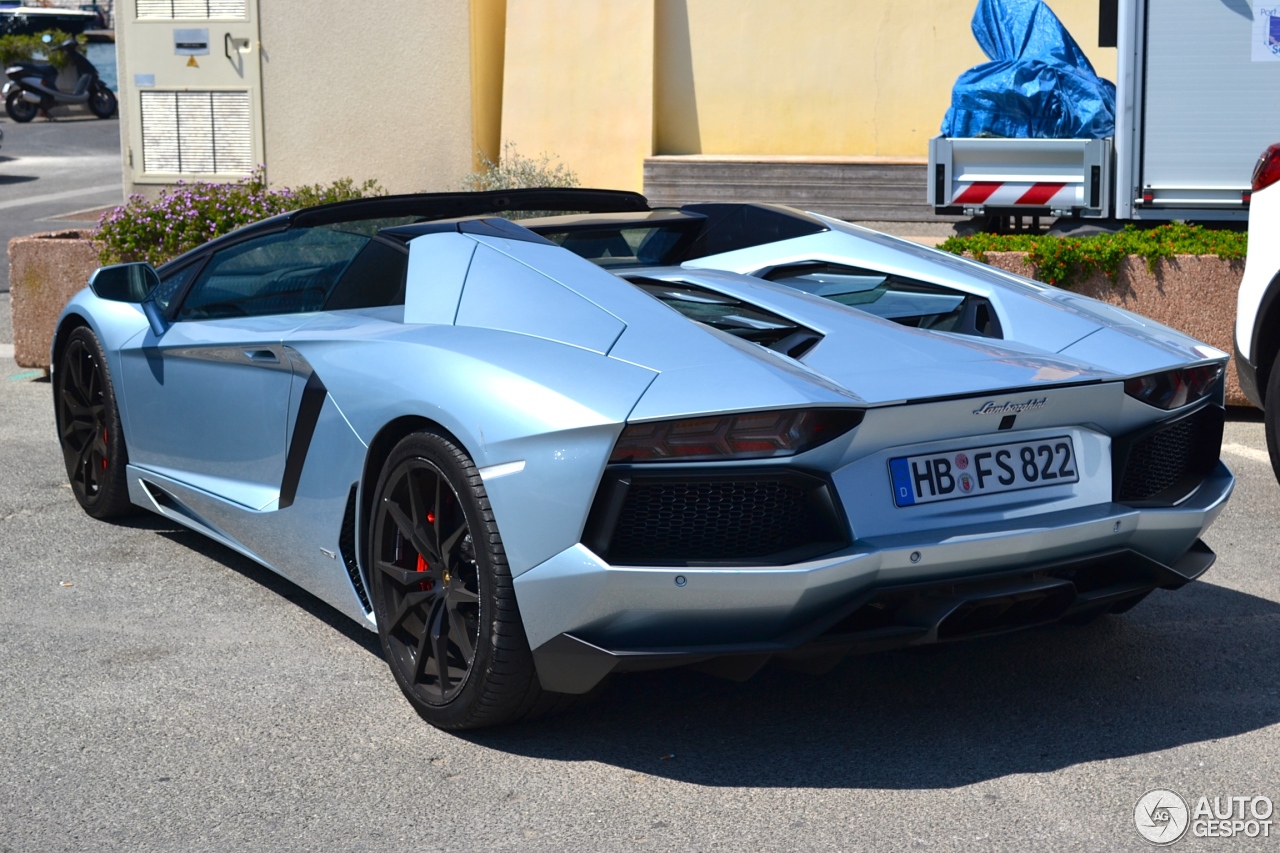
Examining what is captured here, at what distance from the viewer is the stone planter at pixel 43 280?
807 cm

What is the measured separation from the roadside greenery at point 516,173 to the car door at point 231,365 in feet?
26.0

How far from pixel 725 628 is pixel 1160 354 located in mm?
1327

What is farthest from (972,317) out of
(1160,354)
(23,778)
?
(23,778)

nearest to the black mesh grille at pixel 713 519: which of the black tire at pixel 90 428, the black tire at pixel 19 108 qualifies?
the black tire at pixel 90 428

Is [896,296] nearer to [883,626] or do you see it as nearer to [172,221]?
[883,626]

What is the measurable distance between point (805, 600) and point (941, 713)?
78 centimetres

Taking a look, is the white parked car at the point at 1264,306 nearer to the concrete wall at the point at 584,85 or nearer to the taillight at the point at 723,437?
the taillight at the point at 723,437

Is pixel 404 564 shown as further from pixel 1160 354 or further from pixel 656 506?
pixel 1160 354

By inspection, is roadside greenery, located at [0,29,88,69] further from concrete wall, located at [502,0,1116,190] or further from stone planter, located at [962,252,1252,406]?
stone planter, located at [962,252,1252,406]

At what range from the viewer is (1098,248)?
7.12m

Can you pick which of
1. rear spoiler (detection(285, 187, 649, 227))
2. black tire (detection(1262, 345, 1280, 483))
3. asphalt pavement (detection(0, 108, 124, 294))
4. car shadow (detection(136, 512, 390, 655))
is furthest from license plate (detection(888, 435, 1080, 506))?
asphalt pavement (detection(0, 108, 124, 294))

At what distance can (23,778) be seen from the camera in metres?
3.14

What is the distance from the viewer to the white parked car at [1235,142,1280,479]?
5273 millimetres

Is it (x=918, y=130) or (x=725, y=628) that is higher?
(x=918, y=130)
